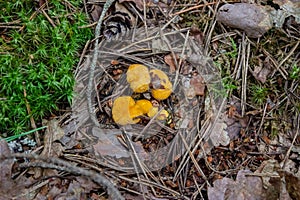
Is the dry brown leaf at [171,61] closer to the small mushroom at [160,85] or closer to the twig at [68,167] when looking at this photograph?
the small mushroom at [160,85]

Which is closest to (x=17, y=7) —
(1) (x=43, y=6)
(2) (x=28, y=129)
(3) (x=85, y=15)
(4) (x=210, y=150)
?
(1) (x=43, y=6)

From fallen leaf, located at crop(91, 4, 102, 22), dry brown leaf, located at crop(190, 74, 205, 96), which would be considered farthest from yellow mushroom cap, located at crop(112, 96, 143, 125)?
fallen leaf, located at crop(91, 4, 102, 22)

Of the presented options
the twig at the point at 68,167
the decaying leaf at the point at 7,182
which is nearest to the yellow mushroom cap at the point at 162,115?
the twig at the point at 68,167

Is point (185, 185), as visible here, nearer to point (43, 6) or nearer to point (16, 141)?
point (16, 141)

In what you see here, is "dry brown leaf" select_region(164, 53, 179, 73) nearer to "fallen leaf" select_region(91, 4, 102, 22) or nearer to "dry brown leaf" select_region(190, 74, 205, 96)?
"dry brown leaf" select_region(190, 74, 205, 96)

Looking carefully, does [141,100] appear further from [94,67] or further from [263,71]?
[263,71]

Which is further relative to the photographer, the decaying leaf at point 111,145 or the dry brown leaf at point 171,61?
the dry brown leaf at point 171,61
